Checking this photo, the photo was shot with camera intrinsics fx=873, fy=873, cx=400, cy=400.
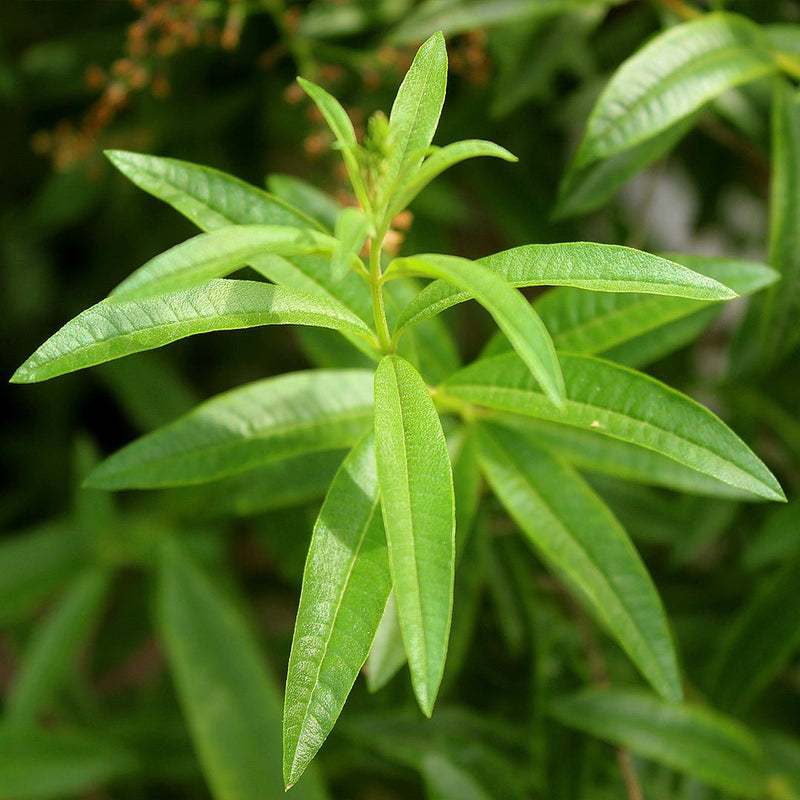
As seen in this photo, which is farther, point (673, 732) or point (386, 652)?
point (673, 732)

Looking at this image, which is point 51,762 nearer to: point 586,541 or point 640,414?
point 586,541

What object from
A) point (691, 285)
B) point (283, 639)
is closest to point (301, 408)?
point (691, 285)

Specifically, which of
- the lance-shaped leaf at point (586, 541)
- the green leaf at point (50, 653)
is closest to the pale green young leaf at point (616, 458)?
the lance-shaped leaf at point (586, 541)

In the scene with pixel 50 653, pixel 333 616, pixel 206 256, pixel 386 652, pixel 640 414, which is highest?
pixel 206 256

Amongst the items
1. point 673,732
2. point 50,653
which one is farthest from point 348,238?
point 50,653

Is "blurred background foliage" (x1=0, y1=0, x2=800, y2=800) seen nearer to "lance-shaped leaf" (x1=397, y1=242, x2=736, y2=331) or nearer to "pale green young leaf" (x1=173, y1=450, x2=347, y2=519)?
"pale green young leaf" (x1=173, y1=450, x2=347, y2=519)

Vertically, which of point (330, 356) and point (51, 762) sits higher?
point (330, 356)

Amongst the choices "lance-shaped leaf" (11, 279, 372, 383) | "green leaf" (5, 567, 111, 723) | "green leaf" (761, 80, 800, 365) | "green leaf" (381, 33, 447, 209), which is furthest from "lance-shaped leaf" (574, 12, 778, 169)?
"green leaf" (5, 567, 111, 723)

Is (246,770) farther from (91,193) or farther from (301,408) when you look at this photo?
(91,193)
